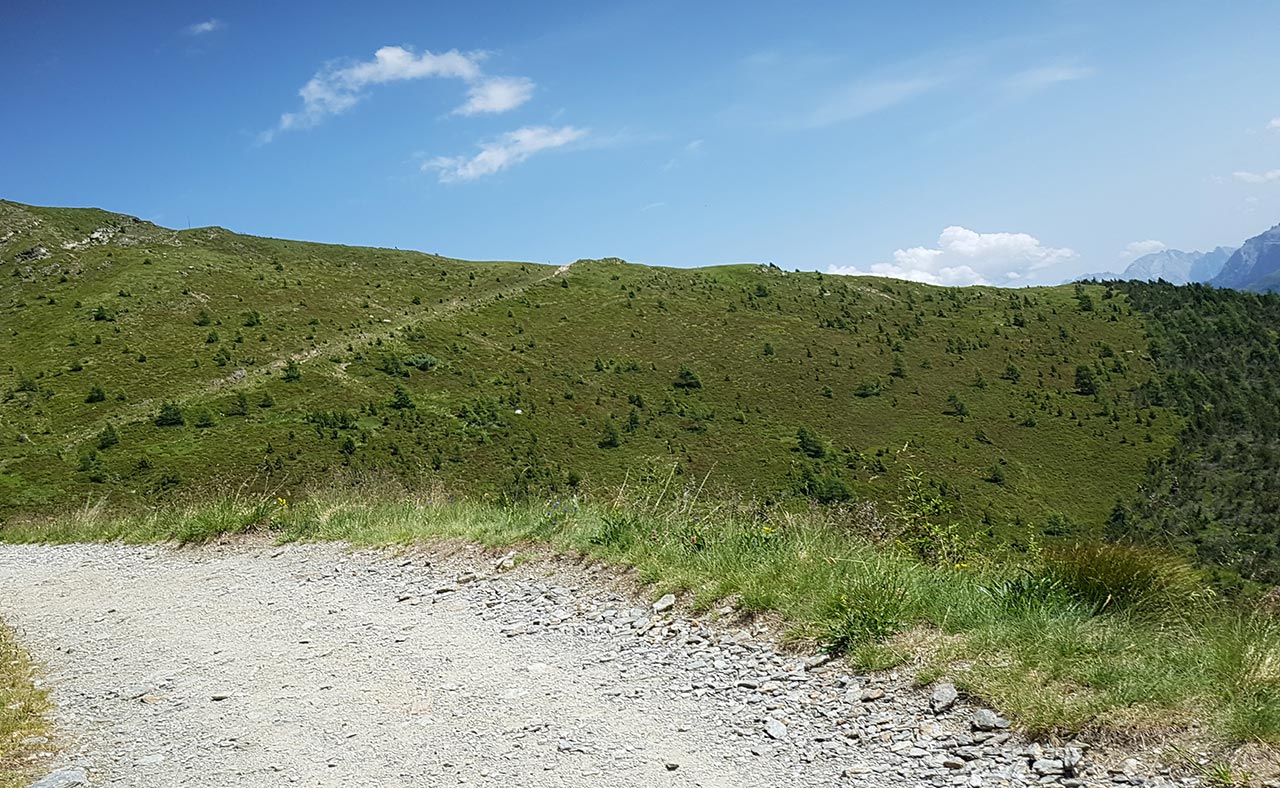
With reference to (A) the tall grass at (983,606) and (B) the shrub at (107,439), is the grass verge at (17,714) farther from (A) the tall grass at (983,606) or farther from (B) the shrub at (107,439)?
(B) the shrub at (107,439)

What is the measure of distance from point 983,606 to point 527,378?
6412cm

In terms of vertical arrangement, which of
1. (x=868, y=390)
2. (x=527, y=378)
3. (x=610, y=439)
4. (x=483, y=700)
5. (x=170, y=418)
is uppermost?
(x=527, y=378)

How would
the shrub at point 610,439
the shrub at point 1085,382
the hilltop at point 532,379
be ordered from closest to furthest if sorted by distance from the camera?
1. the hilltop at point 532,379
2. the shrub at point 610,439
3. the shrub at point 1085,382

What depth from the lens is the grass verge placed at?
442 cm

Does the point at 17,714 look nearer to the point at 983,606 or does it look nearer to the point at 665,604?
the point at 665,604

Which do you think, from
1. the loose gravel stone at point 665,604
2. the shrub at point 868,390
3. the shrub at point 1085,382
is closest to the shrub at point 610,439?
the shrub at point 868,390

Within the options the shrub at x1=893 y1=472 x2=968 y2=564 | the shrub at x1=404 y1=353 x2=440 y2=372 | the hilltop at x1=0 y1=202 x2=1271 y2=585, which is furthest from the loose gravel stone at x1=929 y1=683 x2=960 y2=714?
the shrub at x1=404 y1=353 x2=440 y2=372

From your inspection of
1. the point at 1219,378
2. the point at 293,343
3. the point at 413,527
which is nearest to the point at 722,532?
the point at 413,527

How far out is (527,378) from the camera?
6788cm

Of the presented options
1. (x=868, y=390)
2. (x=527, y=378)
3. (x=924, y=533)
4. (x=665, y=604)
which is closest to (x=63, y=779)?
(x=665, y=604)

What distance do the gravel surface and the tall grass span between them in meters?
0.27

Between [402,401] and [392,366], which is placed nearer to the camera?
[402,401]

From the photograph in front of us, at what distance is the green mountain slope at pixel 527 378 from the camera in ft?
156

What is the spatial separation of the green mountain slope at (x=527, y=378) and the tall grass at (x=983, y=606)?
84.7 feet
